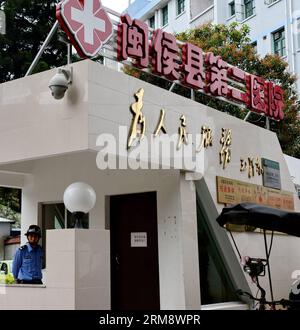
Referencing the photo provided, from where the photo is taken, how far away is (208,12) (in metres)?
27.7

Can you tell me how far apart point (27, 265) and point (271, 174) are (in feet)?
17.5

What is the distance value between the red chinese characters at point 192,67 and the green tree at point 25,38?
23.5 feet

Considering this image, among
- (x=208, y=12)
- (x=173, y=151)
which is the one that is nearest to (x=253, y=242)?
(x=173, y=151)

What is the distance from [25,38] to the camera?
621 inches

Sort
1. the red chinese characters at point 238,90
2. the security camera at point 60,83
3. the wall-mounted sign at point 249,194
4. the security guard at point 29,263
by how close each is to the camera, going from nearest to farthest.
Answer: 1. the security camera at point 60,83
2. the security guard at point 29,263
3. the wall-mounted sign at point 249,194
4. the red chinese characters at point 238,90

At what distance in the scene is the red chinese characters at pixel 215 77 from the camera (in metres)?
9.26

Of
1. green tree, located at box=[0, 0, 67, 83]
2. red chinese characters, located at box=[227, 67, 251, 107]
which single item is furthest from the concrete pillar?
green tree, located at box=[0, 0, 67, 83]

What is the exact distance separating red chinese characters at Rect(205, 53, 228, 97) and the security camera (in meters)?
3.52

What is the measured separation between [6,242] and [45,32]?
6.46m

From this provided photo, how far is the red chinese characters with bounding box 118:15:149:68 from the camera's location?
7.32 metres

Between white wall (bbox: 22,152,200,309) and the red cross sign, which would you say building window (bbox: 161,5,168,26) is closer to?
white wall (bbox: 22,152,200,309)

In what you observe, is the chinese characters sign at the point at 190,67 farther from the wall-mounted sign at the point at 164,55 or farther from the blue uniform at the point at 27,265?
the blue uniform at the point at 27,265

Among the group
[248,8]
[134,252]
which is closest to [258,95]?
[134,252]

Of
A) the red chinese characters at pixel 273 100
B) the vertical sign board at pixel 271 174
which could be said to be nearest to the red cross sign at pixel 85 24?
the vertical sign board at pixel 271 174
